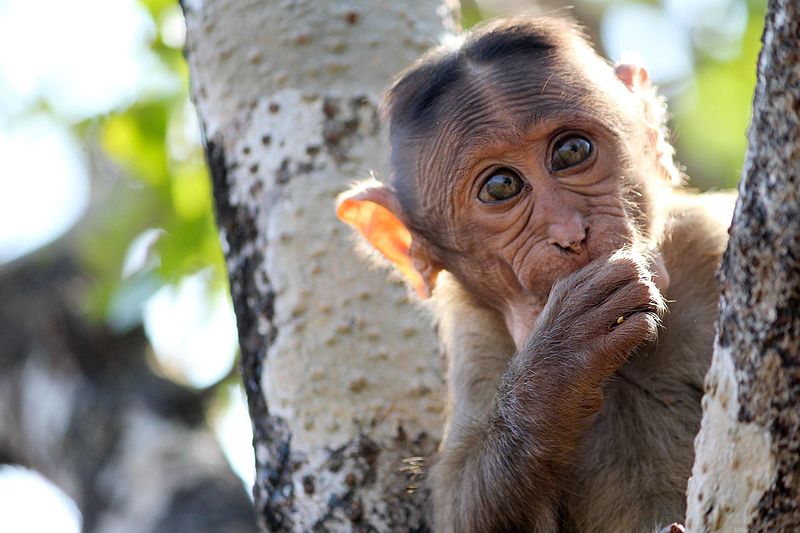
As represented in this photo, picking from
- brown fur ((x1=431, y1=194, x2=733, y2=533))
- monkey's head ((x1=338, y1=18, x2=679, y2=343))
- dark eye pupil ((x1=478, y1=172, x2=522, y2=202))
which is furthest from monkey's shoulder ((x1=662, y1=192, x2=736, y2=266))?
dark eye pupil ((x1=478, y1=172, x2=522, y2=202))

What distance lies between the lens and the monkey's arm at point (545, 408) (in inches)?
144

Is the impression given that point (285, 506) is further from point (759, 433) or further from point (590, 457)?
point (759, 433)

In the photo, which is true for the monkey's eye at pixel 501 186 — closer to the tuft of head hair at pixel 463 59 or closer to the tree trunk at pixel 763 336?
the tuft of head hair at pixel 463 59

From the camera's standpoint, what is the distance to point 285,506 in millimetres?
4445

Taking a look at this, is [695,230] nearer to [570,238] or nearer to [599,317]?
[570,238]

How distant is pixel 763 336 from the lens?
231 cm

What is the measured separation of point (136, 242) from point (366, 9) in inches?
123

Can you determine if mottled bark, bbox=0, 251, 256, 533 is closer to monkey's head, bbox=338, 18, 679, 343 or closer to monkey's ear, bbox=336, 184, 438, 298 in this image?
monkey's ear, bbox=336, 184, 438, 298

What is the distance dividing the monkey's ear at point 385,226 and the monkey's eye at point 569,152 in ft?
2.55

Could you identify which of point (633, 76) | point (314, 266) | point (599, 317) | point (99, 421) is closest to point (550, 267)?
point (599, 317)

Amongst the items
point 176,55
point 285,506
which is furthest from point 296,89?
point 176,55

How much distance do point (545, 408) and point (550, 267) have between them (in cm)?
50

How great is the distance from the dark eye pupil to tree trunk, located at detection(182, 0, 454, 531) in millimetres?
743

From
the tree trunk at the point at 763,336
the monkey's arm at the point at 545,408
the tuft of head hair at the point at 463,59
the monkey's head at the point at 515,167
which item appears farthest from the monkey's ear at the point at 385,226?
the tree trunk at the point at 763,336
